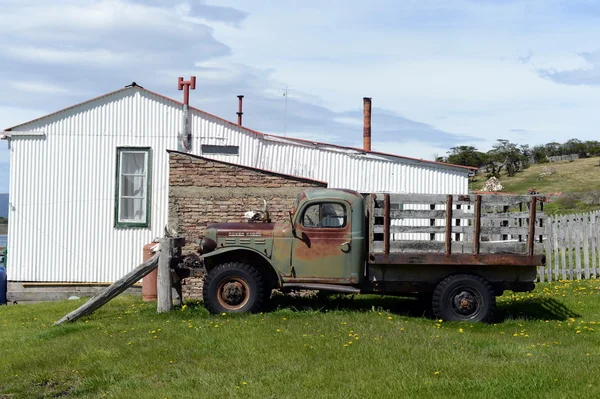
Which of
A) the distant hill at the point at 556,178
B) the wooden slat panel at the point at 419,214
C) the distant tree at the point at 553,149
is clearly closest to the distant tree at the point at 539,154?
the distant tree at the point at 553,149

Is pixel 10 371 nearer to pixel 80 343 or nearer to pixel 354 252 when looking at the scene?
pixel 80 343

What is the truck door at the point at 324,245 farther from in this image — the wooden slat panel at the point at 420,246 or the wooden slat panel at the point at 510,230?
the wooden slat panel at the point at 510,230

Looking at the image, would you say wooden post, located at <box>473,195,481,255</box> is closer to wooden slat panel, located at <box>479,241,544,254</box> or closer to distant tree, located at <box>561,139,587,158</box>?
wooden slat panel, located at <box>479,241,544,254</box>

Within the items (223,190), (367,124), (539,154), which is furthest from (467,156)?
(223,190)

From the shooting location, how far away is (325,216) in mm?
11367

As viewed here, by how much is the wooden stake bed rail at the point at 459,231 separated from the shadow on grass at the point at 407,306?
1.05 meters

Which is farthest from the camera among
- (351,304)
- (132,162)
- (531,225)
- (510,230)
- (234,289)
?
(132,162)

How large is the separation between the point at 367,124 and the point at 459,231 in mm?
10773

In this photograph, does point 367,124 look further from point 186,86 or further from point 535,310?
point 535,310

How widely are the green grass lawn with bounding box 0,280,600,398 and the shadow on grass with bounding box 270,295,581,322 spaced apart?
0.11 feet

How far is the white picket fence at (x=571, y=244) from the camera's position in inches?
640

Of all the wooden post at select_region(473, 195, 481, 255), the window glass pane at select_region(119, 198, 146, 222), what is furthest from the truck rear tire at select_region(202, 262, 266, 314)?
the window glass pane at select_region(119, 198, 146, 222)

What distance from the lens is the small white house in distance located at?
56.4ft

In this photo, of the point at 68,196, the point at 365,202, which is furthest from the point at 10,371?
the point at 68,196
